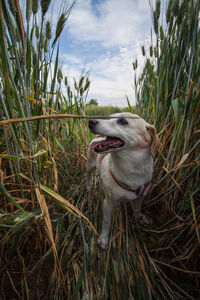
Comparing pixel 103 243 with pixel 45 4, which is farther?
pixel 103 243

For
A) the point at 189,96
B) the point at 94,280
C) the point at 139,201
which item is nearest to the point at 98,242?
the point at 94,280

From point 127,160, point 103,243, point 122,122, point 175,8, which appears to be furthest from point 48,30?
point 103,243

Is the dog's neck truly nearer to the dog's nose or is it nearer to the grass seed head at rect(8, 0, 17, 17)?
the dog's nose

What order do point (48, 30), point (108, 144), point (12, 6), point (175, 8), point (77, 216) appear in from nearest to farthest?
point (12, 6), point (77, 216), point (48, 30), point (175, 8), point (108, 144)

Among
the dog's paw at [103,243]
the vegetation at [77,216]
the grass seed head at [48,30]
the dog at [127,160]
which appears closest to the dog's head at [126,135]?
the dog at [127,160]

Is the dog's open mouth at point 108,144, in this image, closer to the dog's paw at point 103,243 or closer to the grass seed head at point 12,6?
the dog's paw at point 103,243

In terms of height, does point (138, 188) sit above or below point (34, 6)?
below

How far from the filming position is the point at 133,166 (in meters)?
1.44

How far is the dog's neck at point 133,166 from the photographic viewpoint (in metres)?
1.43

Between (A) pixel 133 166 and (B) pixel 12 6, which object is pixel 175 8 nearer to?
(B) pixel 12 6

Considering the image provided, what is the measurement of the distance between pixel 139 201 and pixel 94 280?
31.6 inches

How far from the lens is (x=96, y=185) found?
207 centimetres

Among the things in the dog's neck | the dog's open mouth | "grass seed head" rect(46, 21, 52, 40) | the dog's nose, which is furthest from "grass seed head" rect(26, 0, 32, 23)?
the dog's neck

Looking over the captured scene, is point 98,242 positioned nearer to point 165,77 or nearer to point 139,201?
point 139,201
